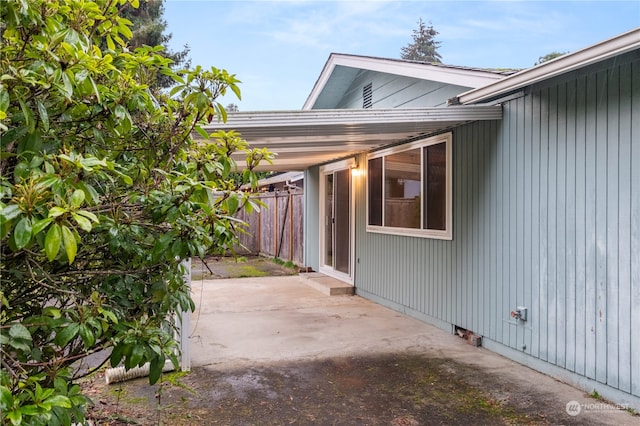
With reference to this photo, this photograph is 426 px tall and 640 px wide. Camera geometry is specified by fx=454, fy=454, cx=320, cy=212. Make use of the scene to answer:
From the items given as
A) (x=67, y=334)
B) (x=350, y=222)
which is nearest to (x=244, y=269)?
(x=350, y=222)

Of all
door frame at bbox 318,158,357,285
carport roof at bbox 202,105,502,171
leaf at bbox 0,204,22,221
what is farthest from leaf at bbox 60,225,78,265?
door frame at bbox 318,158,357,285

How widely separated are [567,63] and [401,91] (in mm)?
3482

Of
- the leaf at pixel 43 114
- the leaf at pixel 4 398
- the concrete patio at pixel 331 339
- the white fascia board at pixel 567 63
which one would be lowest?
the concrete patio at pixel 331 339

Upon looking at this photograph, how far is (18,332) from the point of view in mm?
1371

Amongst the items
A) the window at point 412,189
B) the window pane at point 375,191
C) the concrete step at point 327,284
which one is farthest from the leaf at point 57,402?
the concrete step at point 327,284

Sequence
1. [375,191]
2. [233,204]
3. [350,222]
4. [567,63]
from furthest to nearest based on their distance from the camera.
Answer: [350,222], [375,191], [567,63], [233,204]

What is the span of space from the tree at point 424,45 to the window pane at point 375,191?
31.2 metres

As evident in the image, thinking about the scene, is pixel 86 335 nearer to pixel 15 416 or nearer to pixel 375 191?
pixel 15 416

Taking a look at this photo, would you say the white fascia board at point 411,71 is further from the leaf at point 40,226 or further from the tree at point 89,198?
the leaf at point 40,226

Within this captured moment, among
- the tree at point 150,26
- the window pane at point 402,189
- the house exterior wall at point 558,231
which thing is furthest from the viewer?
the tree at point 150,26

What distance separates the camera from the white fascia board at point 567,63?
9.55 feet

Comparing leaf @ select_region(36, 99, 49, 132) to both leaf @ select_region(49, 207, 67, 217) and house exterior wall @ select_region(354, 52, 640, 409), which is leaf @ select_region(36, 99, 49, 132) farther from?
house exterior wall @ select_region(354, 52, 640, 409)

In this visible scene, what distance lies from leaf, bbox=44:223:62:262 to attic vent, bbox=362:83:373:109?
22.4ft

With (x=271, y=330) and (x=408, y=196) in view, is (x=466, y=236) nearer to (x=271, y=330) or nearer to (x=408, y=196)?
(x=408, y=196)
